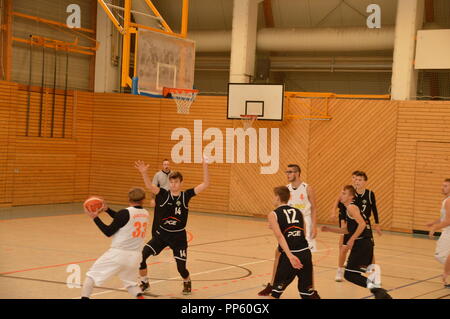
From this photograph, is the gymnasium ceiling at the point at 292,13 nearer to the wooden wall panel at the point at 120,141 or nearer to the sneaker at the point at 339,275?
the wooden wall panel at the point at 120,141

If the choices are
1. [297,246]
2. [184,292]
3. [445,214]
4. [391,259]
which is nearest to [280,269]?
[297,246]

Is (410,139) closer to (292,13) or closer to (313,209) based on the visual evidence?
(292,13)

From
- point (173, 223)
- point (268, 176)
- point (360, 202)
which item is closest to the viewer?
point (173, 223)

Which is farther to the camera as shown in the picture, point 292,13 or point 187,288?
point 292,13

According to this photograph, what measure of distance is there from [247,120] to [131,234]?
1408cm

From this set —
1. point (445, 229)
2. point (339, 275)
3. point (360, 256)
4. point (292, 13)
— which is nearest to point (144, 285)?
point (360, 256)

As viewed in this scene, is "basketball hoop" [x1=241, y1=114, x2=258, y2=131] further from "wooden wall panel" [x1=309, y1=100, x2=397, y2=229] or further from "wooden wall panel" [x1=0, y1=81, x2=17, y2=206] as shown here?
"wooden wall panel" [x1=0, y1=81, x2=17, y2=206]

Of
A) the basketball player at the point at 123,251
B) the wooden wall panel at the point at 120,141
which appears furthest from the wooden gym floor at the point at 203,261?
the wooden wall panel at the point at 120,141

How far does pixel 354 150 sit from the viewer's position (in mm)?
20797

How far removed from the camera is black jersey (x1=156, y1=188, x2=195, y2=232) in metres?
9.42

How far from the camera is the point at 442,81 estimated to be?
22016 mm

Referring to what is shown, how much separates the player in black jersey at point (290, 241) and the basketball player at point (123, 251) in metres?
1.65

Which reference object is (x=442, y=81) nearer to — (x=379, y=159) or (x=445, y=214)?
(x=379, y=159)

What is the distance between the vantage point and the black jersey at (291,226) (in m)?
7.93
